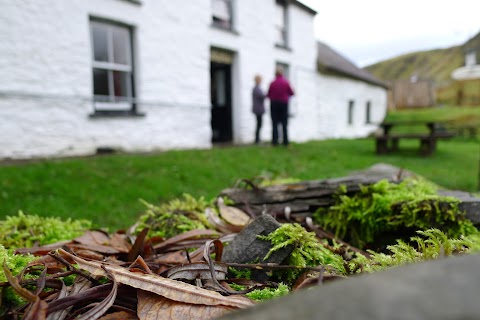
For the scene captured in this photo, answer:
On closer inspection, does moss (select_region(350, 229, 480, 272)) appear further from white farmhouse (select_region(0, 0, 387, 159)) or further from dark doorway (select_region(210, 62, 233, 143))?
dark doorway (select_region(210, 62, 233, 143))

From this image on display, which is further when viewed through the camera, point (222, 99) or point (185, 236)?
point (222, 99)

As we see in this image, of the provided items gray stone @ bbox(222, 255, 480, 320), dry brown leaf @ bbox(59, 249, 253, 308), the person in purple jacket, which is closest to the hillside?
the person in purple jacket

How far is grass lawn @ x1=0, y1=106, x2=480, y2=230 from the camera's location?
4703 millimetres

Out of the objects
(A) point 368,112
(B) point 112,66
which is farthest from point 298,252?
(A) point 368,112

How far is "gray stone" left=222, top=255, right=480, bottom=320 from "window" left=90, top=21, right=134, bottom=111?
8.67 metres

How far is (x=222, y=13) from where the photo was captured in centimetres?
1210

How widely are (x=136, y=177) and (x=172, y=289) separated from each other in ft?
18.4

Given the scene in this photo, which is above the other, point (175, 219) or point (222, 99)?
point (222, 99)

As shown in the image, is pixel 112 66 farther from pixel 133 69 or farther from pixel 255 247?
pixel 255 247

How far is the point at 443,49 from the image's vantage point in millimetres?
88312

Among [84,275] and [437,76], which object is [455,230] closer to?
[84,275]

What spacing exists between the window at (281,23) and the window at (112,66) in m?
7.73

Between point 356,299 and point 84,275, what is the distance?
677mm

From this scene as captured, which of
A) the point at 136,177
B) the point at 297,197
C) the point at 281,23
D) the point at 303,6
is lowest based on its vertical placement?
the point at 136,177
